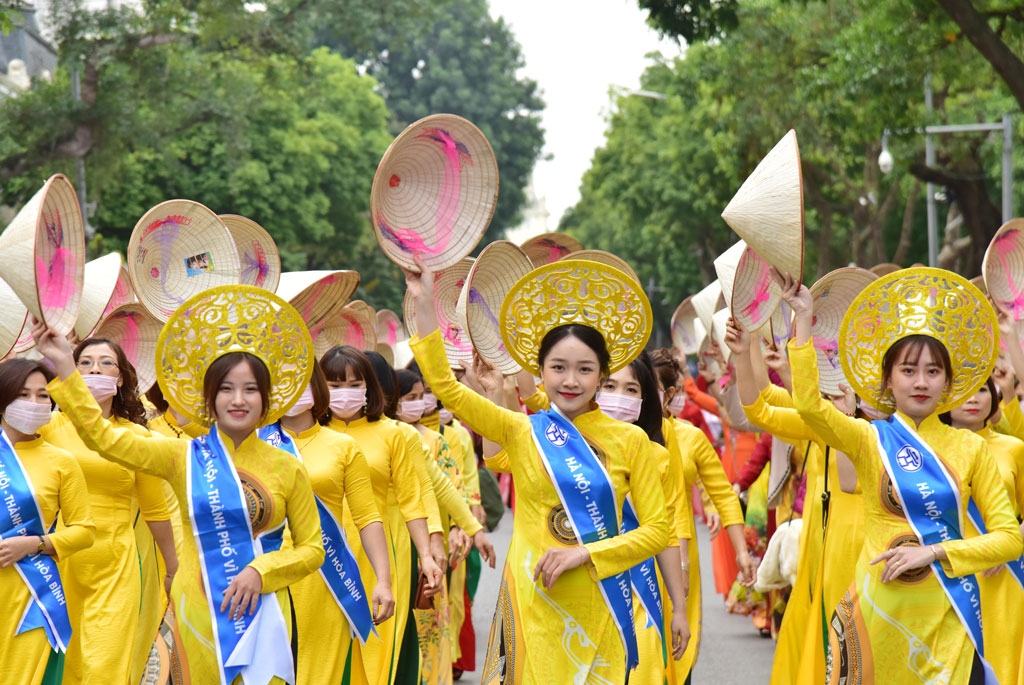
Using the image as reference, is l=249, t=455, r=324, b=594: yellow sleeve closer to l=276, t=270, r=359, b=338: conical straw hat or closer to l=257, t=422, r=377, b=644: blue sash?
l=257, t=422, r=377, b=644: blue sash

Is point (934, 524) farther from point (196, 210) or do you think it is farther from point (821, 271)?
point (821, 271)

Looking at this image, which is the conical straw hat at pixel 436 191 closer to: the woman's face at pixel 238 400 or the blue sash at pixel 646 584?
the woman's face at pixel 238 400

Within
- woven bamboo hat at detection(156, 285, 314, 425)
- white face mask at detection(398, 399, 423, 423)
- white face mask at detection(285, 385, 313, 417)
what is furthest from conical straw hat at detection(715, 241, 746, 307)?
woven bamboo hat at detection(156, 285, 314, 425)

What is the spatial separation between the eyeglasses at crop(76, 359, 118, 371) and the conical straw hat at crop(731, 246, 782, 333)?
2.65 meters

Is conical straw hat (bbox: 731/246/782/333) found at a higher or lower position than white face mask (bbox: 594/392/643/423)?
higher

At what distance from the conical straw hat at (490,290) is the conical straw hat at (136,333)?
7.50 feet

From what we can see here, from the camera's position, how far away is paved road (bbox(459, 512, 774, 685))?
1042 cm

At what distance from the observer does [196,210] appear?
27.7 ft

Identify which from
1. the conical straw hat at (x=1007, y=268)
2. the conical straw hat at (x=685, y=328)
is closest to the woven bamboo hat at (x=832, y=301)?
the conical straw hat at (x=1007, y=268)

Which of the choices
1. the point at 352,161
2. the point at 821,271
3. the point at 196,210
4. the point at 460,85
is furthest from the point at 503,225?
the point at 196,210

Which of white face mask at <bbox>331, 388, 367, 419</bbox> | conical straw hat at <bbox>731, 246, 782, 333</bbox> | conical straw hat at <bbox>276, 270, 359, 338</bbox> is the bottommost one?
white face mask at <bbox>331, 388, 367, 419</bbox>

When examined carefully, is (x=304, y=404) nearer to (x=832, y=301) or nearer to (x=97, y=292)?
(x=97, y=292)

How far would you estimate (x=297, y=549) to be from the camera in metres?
5.36

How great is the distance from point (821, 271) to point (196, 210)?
26431mm
